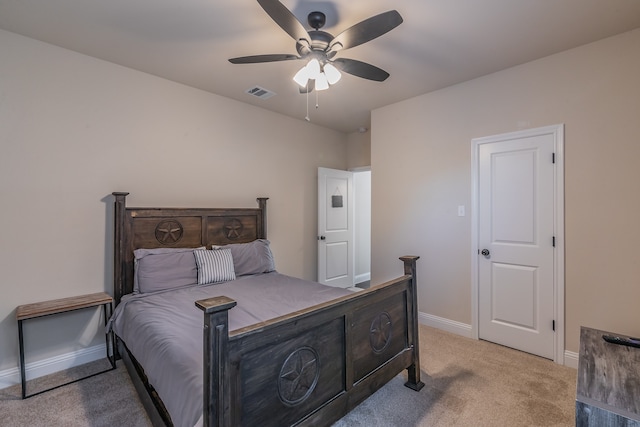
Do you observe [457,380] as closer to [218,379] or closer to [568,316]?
[568,316]

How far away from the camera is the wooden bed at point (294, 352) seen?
1170 mm

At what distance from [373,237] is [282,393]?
2.86 metres

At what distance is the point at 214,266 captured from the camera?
2957 millimetres

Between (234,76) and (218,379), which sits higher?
(234,76)

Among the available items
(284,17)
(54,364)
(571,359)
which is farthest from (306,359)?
(571,359)

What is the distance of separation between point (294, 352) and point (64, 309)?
204 cm

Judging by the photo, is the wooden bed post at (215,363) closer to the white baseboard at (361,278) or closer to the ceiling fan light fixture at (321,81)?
the ceiling fan light fixture at (321,81)

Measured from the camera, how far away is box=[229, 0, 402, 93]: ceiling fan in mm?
1698

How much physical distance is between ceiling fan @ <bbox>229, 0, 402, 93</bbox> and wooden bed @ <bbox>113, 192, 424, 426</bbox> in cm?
152

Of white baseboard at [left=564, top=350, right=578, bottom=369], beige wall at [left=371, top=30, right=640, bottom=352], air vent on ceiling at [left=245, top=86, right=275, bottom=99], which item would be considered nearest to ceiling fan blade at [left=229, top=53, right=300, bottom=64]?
air vent on ceiling at [left=245, top=86, right=275, bottom=99]

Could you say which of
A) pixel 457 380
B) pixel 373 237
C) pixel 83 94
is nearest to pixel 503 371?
pixel 457 380

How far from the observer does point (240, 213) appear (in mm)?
3676

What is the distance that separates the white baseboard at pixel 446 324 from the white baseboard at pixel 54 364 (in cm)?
333

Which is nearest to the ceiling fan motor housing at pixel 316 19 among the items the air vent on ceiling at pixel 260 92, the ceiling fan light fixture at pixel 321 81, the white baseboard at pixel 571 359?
the ceiling fan light fixture at pixel 321 81
